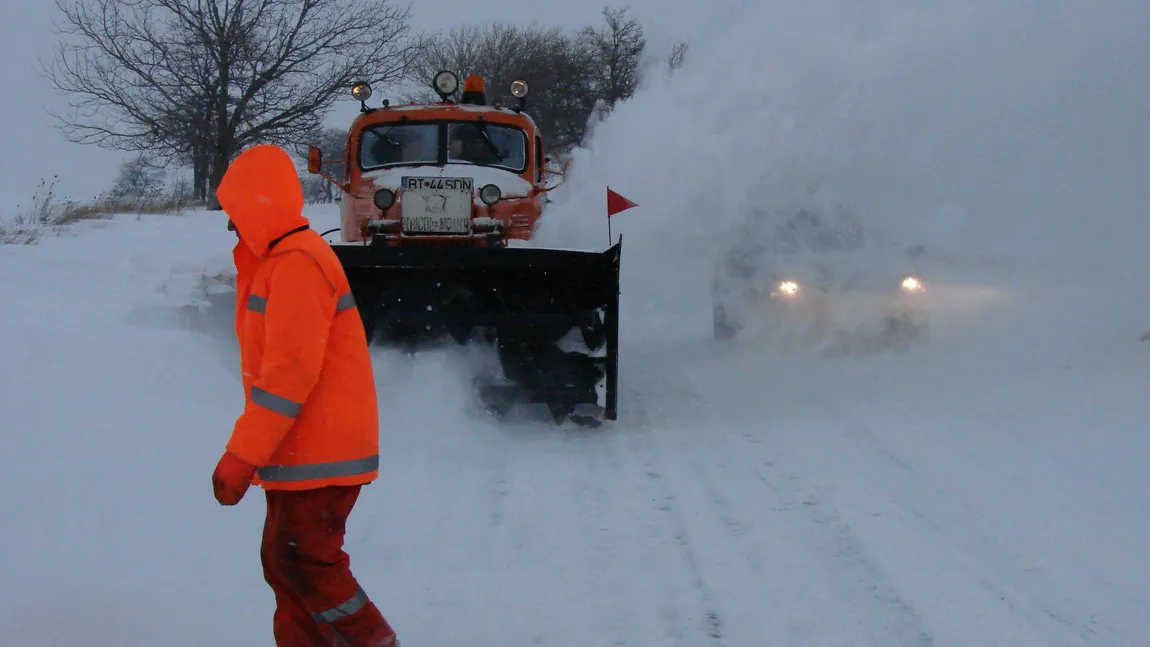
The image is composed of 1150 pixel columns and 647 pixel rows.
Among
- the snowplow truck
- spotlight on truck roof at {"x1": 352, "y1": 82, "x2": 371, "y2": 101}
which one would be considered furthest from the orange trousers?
spotlight on truck roof at {"x1": 352, "y1": 82, "x2": 371, "y2": 101}

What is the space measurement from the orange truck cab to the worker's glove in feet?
16.3

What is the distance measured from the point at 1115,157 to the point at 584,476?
6936 mm

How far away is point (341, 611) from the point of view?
2.92 m

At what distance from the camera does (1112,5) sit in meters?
9.25

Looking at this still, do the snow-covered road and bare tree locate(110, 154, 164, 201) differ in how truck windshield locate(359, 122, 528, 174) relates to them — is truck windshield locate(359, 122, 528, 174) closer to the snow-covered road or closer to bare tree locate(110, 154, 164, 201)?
the snow-covered road

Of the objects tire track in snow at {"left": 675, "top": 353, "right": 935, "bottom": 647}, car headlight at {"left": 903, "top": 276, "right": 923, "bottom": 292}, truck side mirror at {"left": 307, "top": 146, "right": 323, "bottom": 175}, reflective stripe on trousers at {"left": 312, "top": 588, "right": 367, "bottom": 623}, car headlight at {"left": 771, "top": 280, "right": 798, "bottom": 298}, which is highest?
truck side mirror at {"left": 307, "top": 146, "right": 323, "bottom": 175}

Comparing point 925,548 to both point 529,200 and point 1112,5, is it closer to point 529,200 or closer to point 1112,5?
point 529,200

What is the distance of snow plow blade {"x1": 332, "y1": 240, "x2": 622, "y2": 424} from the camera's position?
6629 mm

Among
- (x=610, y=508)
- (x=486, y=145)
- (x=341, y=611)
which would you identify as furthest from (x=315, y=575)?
(x=486, y=145)

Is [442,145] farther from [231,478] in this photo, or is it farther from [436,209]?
[231,478]

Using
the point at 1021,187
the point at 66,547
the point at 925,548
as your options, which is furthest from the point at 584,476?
the point at 1021,187

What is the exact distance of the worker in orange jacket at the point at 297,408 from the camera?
2.73 m

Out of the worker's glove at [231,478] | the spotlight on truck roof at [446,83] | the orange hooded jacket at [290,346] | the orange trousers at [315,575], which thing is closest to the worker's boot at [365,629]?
the orange trousers at [315,575]

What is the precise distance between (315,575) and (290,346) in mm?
713
